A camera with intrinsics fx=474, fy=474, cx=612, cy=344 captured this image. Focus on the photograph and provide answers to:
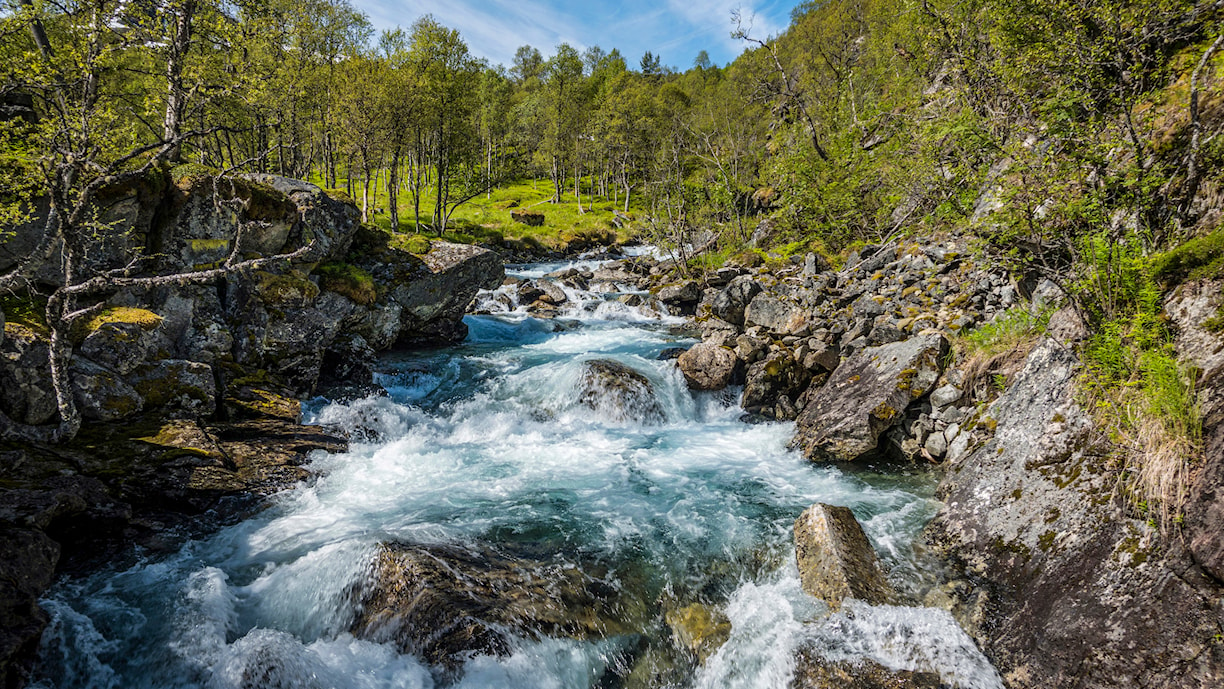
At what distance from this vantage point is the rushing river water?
17.4ft

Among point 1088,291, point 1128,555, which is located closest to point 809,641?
point 1128,555

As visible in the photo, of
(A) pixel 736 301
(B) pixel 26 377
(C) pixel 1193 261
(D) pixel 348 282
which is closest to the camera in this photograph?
(C) pixel 1193 261

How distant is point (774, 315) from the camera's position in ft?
59.5

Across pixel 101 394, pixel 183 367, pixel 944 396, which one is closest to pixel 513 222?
pixel 183 367

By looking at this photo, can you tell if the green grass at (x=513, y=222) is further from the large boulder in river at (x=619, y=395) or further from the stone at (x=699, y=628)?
the stone at (x=699, y=628)

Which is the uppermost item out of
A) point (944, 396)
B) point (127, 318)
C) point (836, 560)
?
point (127, 318)

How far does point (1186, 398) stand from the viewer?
4.87 meters

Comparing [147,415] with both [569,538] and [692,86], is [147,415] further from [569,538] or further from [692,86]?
[692,86]

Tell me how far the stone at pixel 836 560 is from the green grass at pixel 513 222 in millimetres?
37372

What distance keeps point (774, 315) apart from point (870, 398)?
313 inches

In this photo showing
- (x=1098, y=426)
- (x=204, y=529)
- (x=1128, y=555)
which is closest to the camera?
(x=1128, y=555)

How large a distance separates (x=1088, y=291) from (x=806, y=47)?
178 feet

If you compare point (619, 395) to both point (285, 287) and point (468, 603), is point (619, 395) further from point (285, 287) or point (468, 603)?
point (285, 287)

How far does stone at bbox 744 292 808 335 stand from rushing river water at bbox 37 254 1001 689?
4310 millimetres
